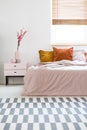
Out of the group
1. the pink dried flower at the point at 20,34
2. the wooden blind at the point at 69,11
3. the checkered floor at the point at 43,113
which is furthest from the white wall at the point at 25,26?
the checkered floor at the point at 43,113

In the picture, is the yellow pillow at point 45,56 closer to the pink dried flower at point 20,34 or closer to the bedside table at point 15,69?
the bedside table at point 15,69

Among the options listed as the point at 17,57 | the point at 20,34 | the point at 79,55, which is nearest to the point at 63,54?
the point at 79,55

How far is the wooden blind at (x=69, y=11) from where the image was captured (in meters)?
5.37

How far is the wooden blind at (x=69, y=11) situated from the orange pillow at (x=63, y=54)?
91cm

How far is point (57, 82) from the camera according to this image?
3.77m

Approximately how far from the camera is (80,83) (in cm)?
375

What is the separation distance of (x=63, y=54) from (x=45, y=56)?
0.45 metres

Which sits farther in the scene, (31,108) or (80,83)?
(80,83)

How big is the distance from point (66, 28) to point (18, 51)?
1.47 meters

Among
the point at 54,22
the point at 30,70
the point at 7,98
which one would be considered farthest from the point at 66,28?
the point at 7,98

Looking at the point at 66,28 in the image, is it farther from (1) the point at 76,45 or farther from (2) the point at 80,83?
(2) the point at 80,83

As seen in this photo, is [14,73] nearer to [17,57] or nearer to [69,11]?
[17,57]

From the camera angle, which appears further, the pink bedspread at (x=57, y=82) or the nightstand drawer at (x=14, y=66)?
the nightstand drawer at (x=14, y=66)

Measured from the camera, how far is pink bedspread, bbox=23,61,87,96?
3.75m
